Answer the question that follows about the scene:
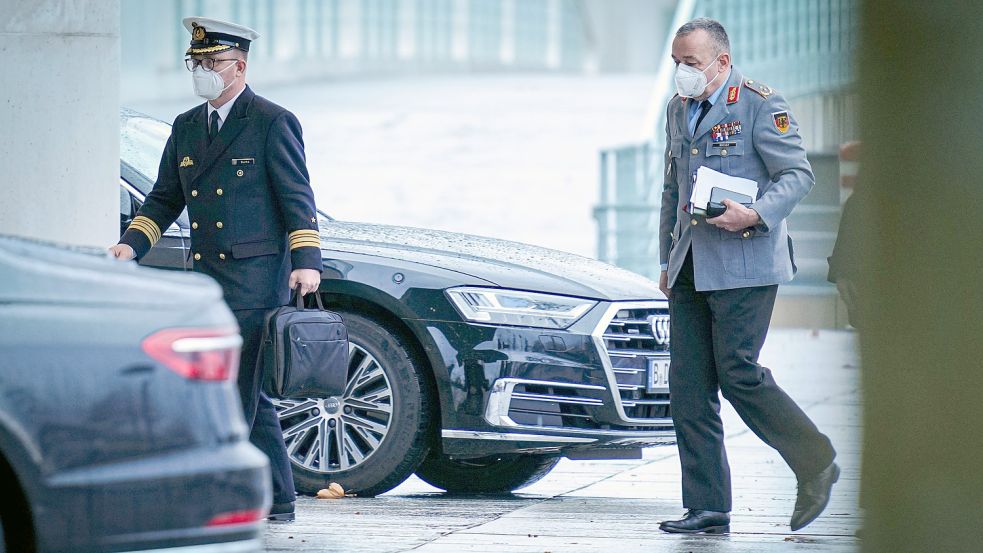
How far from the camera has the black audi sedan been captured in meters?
6.54

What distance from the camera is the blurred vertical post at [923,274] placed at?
9.89ft

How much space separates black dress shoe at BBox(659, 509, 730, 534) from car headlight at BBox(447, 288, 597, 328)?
101 cm

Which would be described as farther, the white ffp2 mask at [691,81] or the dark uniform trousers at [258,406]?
the white ffp2 mask at [691,81]

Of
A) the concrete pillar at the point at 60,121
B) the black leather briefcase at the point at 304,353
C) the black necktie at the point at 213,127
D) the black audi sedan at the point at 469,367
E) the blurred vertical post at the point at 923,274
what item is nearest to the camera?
the blurred vertical post at the point at 923,274

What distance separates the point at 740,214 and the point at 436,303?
4.78 feet

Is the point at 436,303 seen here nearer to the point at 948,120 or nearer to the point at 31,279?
the point at 31,279

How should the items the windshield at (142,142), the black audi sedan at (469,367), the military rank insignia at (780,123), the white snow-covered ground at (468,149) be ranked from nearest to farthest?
the military rank insignia at (780,123), the black audi sedan at (469,367), the windshield at (142,142), the white snow-covered ground at (468,149)

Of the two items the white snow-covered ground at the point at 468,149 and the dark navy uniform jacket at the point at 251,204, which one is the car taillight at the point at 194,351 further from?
the white snow-covered ground at the point at 468,149

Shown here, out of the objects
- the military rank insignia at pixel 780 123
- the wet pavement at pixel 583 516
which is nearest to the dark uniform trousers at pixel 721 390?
the wet pavement at pixel 583 516

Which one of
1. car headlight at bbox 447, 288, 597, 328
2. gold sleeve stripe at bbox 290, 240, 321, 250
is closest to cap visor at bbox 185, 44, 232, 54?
gold sleeve stripe at bbox 290, 240, 321, 250

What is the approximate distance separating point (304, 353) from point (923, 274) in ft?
9.37

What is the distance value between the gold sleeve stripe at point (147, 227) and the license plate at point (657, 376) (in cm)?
199

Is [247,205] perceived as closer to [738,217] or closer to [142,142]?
[738,217]

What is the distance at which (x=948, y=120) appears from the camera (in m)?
3.04
